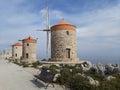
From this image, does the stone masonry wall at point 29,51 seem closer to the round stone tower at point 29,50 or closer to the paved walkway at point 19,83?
the round stone tower at point 29,50

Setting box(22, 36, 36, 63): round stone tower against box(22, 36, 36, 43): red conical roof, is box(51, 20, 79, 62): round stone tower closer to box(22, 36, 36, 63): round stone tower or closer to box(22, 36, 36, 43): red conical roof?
box(22, 36, 36, 63): round stone tower

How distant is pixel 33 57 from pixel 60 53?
45.7 feet

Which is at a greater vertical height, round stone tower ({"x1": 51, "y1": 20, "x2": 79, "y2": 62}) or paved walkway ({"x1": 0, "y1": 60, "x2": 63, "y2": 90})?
round stone tower ({"x1": 51, "y1": 20, "x2": 79, "y2": 62})

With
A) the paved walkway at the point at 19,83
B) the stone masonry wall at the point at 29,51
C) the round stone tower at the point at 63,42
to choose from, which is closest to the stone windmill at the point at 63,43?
the round stone tower at the point at 63,42

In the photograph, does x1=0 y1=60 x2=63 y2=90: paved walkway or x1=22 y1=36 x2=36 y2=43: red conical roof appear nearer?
x1=0 y1=60 x2=63 y2=90: paved walkway

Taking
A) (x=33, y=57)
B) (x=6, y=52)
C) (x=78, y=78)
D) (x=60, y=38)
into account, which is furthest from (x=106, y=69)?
(x=6, y=52)

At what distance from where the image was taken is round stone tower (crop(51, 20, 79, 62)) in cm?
2636

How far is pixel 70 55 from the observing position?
87.2 feet

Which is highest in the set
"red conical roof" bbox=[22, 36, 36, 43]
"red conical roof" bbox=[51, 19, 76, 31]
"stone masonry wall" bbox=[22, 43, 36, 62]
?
"red conical roof" bbox=[51, 19, 76, 31]

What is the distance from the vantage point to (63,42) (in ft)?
86.6

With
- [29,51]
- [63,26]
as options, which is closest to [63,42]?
[63,26]

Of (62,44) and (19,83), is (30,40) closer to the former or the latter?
(62,44)

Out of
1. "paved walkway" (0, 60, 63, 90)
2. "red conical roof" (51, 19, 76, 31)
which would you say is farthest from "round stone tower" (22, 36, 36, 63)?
"paved walkway" (0, 60, 63, 90)

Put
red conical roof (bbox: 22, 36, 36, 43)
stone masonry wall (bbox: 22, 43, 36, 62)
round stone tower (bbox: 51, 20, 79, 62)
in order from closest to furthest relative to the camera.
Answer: round stone tower (bbox: 51, 20, 79, 62) → stone masonry wall (bbox: 22, 43, 36, 62) → red conical roof (bbox: 22, 36, 36, 43)
